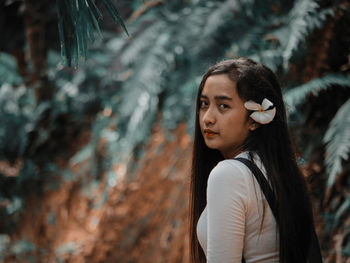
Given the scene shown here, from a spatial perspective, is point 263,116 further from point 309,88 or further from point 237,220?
point 309,88

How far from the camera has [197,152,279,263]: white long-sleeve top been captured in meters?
0.82

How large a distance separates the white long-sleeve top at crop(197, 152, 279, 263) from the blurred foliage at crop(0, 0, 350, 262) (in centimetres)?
81

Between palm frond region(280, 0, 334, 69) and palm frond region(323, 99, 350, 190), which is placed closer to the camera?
palm frond region(323, 99, 350, 190)

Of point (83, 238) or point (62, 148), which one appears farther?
point (62, 148)

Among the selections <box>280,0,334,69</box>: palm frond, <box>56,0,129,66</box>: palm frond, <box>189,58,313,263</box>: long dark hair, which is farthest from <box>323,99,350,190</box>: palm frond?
<box>56,0,129,66</box>: palm frond

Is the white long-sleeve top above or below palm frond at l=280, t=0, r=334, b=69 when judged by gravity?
above

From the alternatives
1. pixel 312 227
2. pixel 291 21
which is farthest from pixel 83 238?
pixel 312 227

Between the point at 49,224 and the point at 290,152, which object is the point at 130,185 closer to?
the point at 49,224

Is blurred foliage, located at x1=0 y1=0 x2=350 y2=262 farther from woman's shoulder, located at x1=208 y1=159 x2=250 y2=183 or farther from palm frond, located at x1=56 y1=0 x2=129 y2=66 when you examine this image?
palm frond, located at x1=56 y1=0 x2=129 y2=66

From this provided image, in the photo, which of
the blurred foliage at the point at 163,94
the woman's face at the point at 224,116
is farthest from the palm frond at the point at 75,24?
the blurred foliage at the point at 163,94

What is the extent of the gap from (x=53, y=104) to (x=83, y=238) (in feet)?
2.94

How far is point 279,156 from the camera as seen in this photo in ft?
3.06

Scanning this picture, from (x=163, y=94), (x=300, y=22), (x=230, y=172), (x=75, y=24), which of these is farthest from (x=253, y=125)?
(x=163, y=94)

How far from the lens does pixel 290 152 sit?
3.08ft
